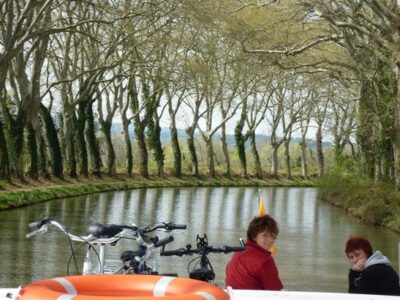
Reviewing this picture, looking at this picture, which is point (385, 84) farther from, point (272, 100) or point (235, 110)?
point (272, 100)

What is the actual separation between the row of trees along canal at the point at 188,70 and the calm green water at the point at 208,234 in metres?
4.20

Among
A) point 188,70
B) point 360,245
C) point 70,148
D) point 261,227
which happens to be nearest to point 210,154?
point 188,70

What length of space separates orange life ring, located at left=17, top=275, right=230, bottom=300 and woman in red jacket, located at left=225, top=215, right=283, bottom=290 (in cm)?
245

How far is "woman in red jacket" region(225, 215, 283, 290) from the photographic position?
6668 millimetres

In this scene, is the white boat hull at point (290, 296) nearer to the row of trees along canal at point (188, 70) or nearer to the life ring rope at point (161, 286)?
the life ring rope at point (161, 286)

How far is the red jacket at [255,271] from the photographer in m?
6.66

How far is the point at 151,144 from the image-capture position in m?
64.9

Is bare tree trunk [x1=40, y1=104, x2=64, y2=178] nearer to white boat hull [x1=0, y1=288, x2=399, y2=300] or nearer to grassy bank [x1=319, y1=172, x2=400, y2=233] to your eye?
grassy bank [x1=319, y1=172, x2=400, y2=233]

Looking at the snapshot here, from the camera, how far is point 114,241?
602cm

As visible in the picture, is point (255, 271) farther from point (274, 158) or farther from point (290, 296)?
point (274, 158)

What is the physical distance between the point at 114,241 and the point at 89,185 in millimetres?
41225

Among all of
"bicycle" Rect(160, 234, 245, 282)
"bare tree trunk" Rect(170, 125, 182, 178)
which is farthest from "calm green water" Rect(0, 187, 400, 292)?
"bare tree trunk" Rect(170, 125, 182, 178)

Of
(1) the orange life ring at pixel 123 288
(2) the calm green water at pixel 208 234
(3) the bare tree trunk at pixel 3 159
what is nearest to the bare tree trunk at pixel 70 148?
(2) the calm green water at pixel 208 234

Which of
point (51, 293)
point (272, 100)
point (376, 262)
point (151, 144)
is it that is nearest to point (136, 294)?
point (51, 293)
